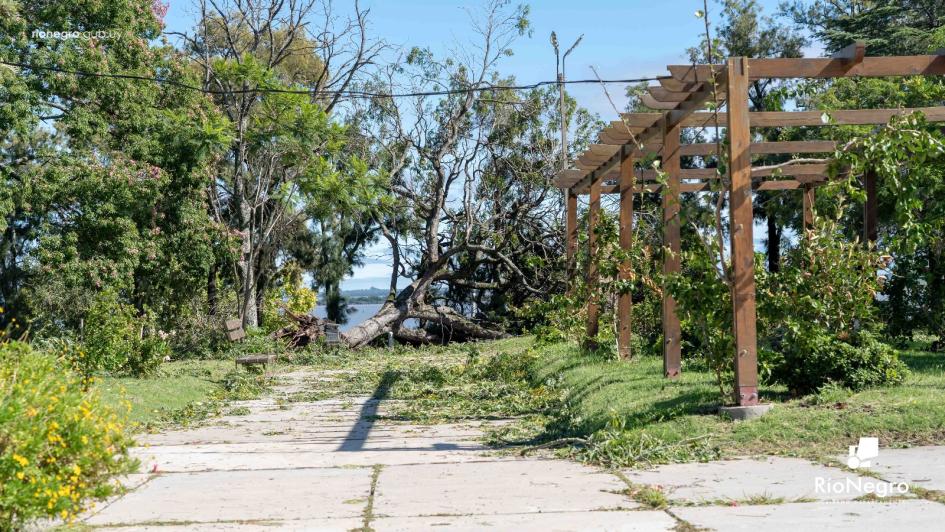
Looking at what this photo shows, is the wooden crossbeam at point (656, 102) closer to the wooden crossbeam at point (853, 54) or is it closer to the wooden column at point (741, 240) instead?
the wooden column at point (741, 240)

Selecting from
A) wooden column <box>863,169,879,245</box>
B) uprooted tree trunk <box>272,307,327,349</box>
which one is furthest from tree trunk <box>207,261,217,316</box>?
wooden column <box>863,169,879,245</box>

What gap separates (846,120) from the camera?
1145 centimetres

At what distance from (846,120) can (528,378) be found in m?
6.56

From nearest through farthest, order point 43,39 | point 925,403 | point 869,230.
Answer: point 925,403
point 869,230
point 43,39

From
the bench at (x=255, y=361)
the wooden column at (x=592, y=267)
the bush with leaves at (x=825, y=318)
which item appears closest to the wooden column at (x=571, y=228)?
the wooden column at (x=592, y=267)

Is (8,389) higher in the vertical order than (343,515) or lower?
higher

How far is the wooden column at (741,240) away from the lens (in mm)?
8273

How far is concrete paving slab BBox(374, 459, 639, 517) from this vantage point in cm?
578

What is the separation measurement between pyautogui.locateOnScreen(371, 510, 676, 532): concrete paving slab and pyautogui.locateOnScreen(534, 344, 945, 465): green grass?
5.87 ft

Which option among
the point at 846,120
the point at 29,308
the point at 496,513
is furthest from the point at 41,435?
the point at 29,308

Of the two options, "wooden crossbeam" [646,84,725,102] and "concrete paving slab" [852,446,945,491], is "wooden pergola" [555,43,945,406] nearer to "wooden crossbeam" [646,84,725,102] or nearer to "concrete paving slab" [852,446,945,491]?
"wooden crossbeam" [646,84,725,102]

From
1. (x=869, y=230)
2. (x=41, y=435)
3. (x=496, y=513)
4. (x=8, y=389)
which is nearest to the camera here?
(x=41, y=435)

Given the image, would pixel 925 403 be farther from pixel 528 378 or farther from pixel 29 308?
pixel 29 308

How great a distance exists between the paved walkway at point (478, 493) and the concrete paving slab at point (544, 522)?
0.5 inches
